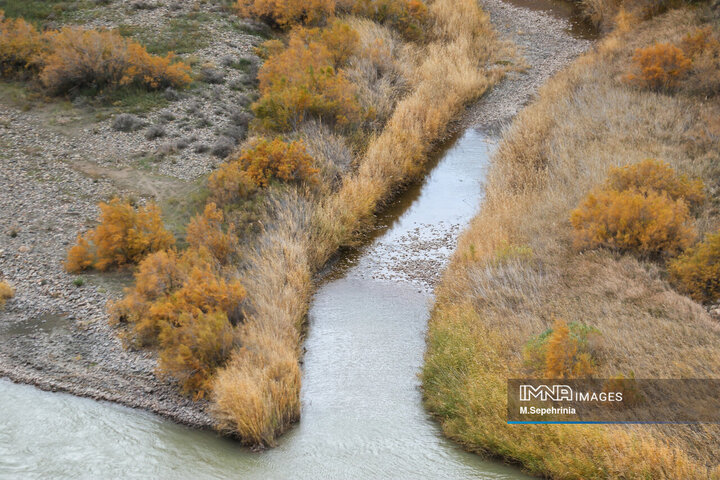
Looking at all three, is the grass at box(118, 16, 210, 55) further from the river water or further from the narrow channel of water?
the narrow channel of water

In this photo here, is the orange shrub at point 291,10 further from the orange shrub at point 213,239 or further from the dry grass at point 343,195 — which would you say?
the orange shrub at point 213,239

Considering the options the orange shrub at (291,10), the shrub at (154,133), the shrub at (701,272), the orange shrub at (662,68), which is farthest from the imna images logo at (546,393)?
the orange shrub at (291,10)

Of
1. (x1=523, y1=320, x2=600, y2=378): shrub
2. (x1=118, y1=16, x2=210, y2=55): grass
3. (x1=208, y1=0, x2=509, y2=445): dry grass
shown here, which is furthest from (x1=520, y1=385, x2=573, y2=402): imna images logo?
(x1=118, y1=16, x2=210, y2=55): grass

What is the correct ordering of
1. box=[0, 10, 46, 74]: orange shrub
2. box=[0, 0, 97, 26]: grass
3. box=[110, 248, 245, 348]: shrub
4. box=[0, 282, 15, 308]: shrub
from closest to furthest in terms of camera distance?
box=[110, 248, 245, 348]: shrub
box=[0, 282, 15, 308]: shrub
box=[0, 10, 46, 74]: orange shrub
box=[0, 0, 97, 26]: grass

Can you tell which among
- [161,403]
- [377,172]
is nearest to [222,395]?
[161,403]

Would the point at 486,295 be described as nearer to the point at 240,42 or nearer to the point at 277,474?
the point at 277,474
